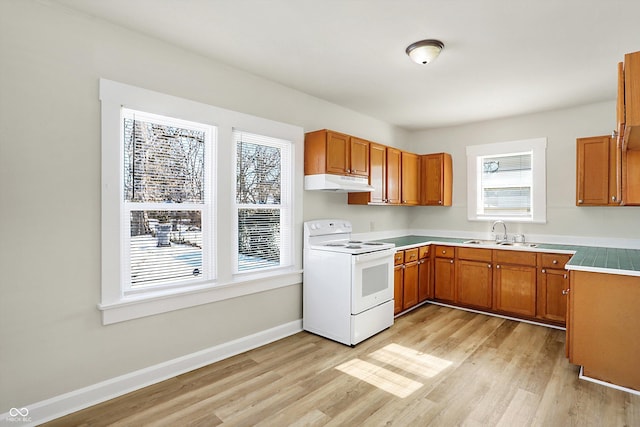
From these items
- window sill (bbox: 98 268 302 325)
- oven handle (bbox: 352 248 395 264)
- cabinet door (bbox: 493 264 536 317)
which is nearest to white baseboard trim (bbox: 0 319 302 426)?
window sill (bbox: 98 268 302 325)

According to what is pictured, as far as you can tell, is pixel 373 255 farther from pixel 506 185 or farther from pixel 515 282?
pixel 506 185

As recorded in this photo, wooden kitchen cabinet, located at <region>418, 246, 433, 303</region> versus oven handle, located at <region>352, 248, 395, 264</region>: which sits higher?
oven handle, located at <region>352, 248, 395, 264</region>

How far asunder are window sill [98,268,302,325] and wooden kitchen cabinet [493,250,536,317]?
2.50 meters

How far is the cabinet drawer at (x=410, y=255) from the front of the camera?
4293 mm

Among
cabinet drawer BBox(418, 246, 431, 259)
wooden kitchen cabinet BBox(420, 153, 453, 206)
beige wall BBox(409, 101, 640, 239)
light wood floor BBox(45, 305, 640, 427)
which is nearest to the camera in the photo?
light wood floor BBox(45, 305, 640, 427)

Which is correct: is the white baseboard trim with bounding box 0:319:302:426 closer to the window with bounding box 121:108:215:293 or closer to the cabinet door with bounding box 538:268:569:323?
the window with bounding box 121:108:215:293

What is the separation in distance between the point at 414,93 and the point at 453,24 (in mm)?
1421

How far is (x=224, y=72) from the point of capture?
9.97ft

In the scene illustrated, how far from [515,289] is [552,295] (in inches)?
14.6

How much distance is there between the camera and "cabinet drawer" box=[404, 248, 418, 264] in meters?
4.29

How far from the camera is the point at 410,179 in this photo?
5.00m

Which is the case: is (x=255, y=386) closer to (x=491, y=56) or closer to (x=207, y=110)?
(x=207, y=110)

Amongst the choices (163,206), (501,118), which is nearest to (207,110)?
(163,206)

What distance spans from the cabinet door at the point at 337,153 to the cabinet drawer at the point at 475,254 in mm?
2009
